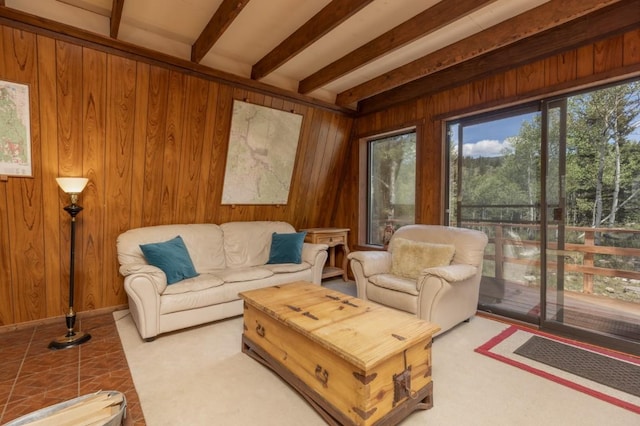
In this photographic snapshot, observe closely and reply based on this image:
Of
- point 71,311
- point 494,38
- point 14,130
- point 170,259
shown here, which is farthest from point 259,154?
point 494,38

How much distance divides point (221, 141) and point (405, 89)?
2.35m

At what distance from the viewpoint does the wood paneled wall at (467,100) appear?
2.49 meters

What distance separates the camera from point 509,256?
3.20m

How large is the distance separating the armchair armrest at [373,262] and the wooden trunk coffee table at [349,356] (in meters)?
0.89

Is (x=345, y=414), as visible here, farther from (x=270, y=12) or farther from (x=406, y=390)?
(x=270, y=12)

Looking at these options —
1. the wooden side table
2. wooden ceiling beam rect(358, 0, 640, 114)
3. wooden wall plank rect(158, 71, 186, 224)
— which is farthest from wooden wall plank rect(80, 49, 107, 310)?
wooden ceiling beam rect(358, 0, 640, 114)

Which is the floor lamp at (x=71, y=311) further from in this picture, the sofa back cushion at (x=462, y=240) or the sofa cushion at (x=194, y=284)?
the sofa back cushion at (x=462, y=240)

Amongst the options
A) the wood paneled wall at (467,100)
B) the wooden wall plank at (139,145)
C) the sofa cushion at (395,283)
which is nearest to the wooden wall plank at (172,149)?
the wooden wall plank at (139,145)

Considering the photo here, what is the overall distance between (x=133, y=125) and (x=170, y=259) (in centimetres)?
136

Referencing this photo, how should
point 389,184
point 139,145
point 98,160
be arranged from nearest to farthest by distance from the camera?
point 98,160
point 139,145
point 389,184

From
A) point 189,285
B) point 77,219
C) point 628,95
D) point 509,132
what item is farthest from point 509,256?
point 77,219

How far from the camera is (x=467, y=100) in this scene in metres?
3.38

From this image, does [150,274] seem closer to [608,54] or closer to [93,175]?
[93,175]

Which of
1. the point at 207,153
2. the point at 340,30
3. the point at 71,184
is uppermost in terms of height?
the point at 340,30
